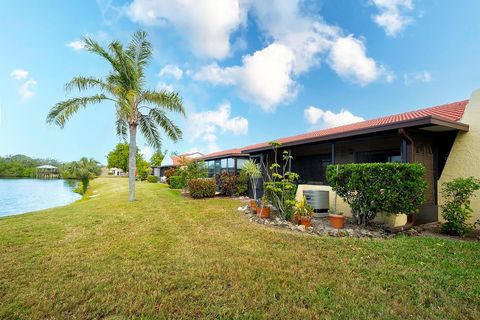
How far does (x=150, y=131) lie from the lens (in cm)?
1345

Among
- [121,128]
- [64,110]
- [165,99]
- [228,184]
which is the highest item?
[165,99]

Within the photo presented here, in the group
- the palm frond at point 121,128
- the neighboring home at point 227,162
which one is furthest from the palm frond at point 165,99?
the neighboring home at point 227,162

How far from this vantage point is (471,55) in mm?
10508

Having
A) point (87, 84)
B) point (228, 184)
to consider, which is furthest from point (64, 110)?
point (228, 184)

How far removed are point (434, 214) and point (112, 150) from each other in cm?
6101

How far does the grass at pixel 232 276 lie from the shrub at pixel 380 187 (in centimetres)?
92

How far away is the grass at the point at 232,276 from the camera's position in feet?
9.03

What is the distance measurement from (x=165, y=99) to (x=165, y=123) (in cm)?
148

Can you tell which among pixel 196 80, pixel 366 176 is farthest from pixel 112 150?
pixel 366 176

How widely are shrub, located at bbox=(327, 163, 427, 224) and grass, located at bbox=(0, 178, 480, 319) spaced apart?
0.92 m

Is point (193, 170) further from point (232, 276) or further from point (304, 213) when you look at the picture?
point (232, 276)

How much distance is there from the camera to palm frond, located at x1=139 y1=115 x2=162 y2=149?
43.1 ft

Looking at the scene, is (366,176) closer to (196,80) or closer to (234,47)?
(234,47)

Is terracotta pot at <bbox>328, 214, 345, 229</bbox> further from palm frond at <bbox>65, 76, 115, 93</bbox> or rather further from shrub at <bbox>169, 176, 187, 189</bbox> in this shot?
shrub at <bbox>169, 176, 187, 189</bbox>
